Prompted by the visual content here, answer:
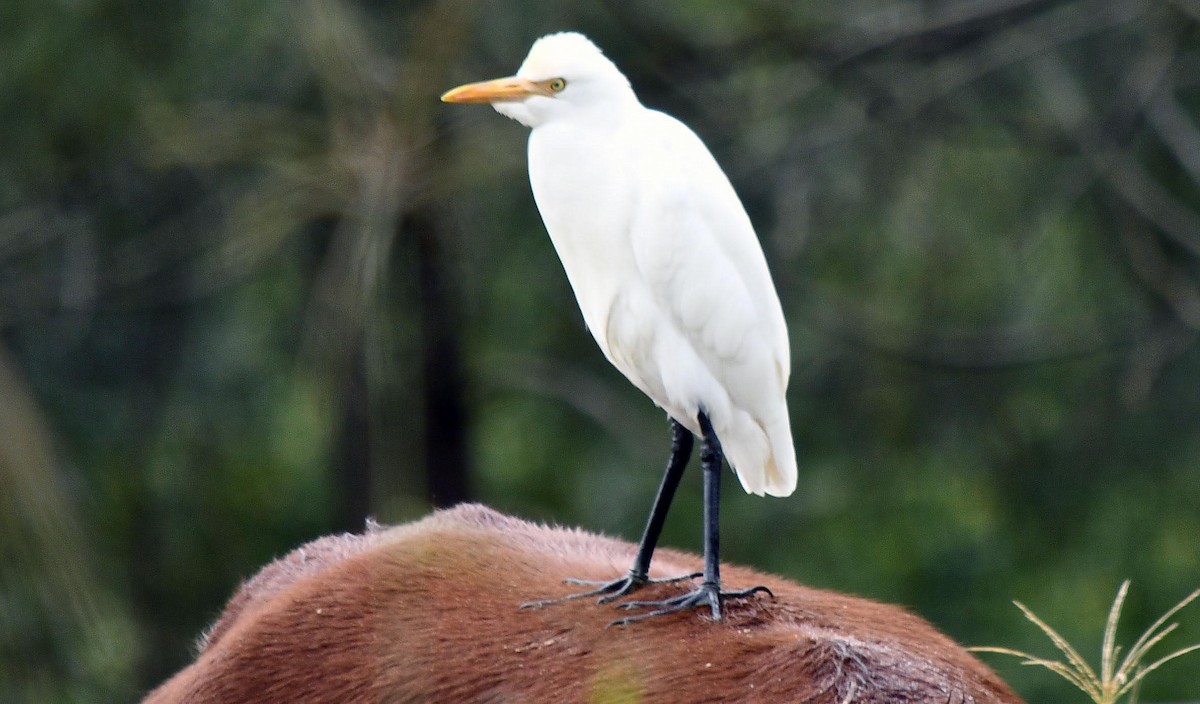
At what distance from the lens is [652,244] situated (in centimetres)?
277

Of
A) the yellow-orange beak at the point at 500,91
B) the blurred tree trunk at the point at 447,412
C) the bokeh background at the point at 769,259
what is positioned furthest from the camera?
the blurred tree trunk at the point at 447,412

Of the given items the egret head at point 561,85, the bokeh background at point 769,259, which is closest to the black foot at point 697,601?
the egret head at point 561,85

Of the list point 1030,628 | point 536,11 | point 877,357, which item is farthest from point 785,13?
point 1030,628

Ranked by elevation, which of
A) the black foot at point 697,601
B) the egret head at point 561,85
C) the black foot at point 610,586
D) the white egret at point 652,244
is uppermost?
the egret head at point 561,85

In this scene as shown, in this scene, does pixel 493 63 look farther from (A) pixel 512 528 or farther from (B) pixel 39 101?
(A) pixel 512 528

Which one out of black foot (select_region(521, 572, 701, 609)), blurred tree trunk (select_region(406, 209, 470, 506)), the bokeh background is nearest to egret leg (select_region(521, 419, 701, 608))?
black foot (select_region(521, 572, 701, 609))

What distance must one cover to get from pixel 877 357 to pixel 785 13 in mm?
2005

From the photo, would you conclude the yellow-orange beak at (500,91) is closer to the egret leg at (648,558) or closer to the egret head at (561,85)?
the egret head at (561,85)

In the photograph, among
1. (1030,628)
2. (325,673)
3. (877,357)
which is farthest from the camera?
(1030,628)

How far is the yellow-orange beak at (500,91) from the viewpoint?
270 cm

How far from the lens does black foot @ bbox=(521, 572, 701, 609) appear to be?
2.52 metres

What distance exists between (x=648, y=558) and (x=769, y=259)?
200 inches

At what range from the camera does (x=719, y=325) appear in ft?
9.36

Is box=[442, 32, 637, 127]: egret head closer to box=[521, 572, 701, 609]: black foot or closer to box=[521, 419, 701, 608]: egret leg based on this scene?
box=[521, 419, 701, 608]: egret leg
